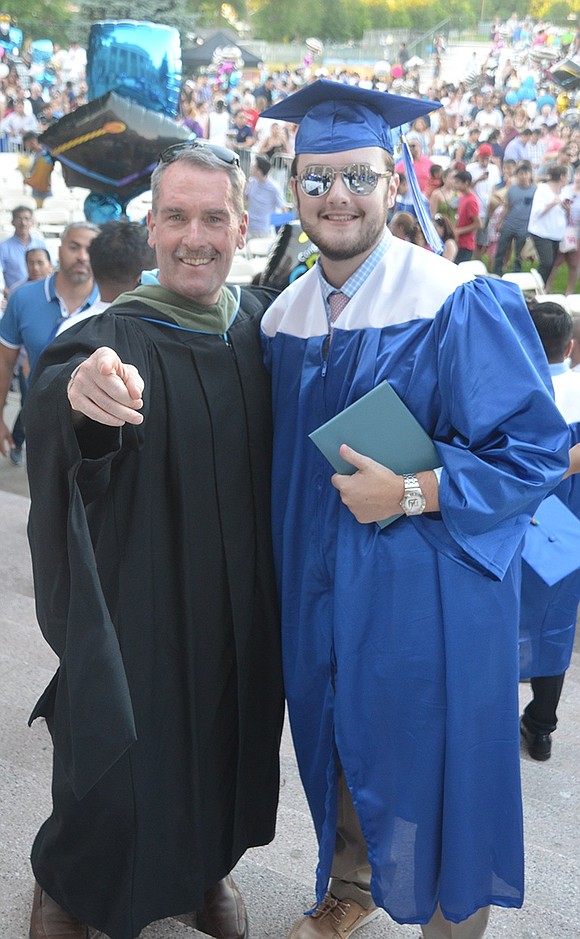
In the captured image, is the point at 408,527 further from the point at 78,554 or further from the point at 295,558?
the point at 78,554

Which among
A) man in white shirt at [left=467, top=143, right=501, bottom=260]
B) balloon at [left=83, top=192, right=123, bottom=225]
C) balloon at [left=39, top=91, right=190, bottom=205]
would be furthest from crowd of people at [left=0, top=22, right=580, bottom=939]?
man in white shirt at [left=467, top=143, right=501, bottom=260]

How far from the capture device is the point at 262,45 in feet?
141

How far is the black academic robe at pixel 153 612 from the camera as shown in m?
1.98

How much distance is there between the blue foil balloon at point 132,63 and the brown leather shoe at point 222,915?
617cm

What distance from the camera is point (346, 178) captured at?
212cm

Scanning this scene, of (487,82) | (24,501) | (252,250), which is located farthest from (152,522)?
(487,82)

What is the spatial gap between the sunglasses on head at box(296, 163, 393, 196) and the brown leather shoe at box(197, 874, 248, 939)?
1.60 metres

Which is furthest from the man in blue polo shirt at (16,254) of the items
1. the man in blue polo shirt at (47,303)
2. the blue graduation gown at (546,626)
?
the blue graduation gown at (546,626)

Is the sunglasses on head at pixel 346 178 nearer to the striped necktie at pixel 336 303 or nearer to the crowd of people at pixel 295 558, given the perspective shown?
the crowd of people at pixel 295 558

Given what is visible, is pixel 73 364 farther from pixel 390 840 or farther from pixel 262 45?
pixel 262 45

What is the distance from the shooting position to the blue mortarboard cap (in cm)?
211

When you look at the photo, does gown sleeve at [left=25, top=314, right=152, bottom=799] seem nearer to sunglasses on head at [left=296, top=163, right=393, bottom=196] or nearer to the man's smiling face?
the man's smiling face

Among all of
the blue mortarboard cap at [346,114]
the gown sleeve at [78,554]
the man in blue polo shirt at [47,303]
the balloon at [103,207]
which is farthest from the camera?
the balloon at [103,207]

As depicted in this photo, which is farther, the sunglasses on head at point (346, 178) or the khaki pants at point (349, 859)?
the khaki pants at point (349, 859)
